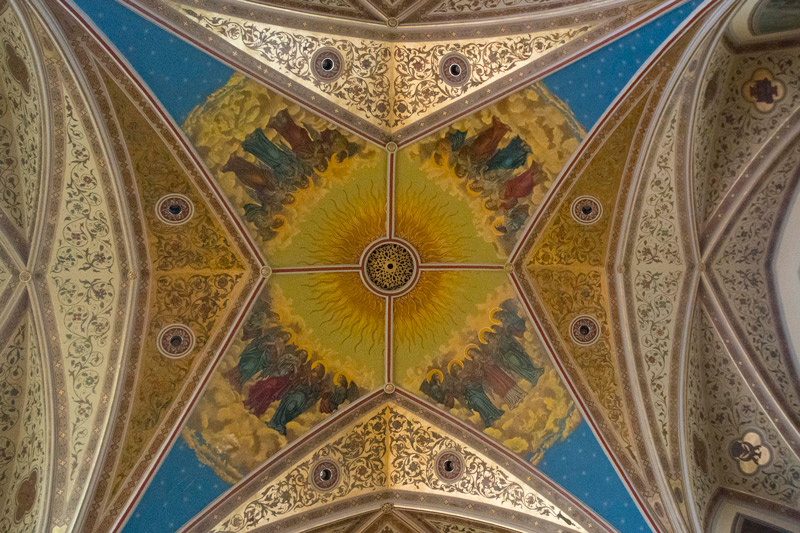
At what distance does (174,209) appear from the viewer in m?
11.5

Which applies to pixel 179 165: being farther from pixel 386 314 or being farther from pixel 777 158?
pixel 777 158

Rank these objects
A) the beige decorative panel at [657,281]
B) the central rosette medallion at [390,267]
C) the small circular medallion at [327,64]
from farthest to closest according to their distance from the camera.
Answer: the central rosette medallion at [390,267], the beige decorative panel at [657,281], the small circular medallion at [327,64]

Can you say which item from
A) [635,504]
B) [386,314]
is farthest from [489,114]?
[635,504]

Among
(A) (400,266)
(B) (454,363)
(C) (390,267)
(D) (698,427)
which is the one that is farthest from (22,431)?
(D) (698,427)

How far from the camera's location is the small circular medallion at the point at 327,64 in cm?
1083

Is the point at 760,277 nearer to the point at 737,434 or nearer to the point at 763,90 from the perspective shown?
the point at 737,434

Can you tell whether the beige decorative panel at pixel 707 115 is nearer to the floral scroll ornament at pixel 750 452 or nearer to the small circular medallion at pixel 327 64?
the floral scroll ornament at pixel 750 452

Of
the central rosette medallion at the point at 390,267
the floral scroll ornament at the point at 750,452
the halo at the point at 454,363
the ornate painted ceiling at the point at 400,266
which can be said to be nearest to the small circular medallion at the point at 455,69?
the ornate painted ceiling at the point at 400,266

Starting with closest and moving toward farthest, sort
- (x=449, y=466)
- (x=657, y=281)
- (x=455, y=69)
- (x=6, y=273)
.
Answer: (x=6, y=273) < (x=455, y=69) < (x=657, y=281) < (x=449, y=466)

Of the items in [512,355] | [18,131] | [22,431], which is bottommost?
[22,431]

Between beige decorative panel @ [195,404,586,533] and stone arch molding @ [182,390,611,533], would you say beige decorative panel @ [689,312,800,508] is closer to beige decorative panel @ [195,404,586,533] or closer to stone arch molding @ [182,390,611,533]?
stone arch molding @ [182,390,611,533]

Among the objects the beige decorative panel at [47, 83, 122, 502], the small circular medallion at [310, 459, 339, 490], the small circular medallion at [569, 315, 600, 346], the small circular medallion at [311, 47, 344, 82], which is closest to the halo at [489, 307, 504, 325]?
the small circular medallion at [569, 315, 600, 346]

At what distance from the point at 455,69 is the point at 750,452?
8.13m

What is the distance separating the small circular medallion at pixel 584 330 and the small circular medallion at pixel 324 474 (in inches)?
201
